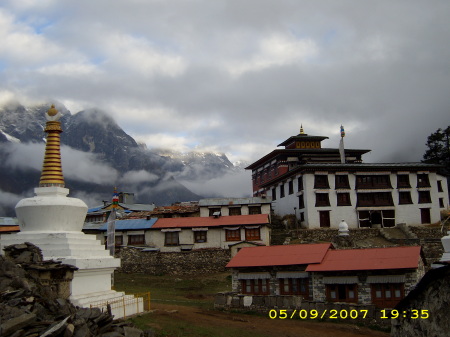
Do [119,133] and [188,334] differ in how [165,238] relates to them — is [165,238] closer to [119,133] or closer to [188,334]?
[188,334]

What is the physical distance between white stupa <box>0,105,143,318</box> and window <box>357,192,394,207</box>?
33524 mm

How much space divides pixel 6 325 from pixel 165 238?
3356 centimetres

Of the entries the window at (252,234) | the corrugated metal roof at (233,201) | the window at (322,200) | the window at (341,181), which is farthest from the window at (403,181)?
the window at (252,234)

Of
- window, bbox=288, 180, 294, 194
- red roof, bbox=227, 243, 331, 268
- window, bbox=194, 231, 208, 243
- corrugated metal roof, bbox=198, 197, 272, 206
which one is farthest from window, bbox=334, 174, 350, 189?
red roof, bbox=227, 243, 331, 268

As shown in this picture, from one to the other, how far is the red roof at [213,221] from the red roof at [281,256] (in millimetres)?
13869

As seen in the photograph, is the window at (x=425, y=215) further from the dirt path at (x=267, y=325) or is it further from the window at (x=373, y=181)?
the dirt path at (x=267, y=325)

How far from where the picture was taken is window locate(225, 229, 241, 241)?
4250 centimetres

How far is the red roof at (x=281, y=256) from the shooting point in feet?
83.9

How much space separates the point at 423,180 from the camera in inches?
Answer: 1970

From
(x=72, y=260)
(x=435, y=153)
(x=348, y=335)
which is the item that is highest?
(x=435, y=153)

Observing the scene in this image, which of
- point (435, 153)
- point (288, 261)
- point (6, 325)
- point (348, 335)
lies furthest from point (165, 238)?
point (435, 153)

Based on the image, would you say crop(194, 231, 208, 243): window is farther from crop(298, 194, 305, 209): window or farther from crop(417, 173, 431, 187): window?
crop(417, 173, 431, 187): window

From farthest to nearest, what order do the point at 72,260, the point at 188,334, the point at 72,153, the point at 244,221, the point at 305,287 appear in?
the point at 72,153 → the point at 244,221 → the point at 305,287 → the point at 72,260 → the point at 188,334

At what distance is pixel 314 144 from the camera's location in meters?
64.1
